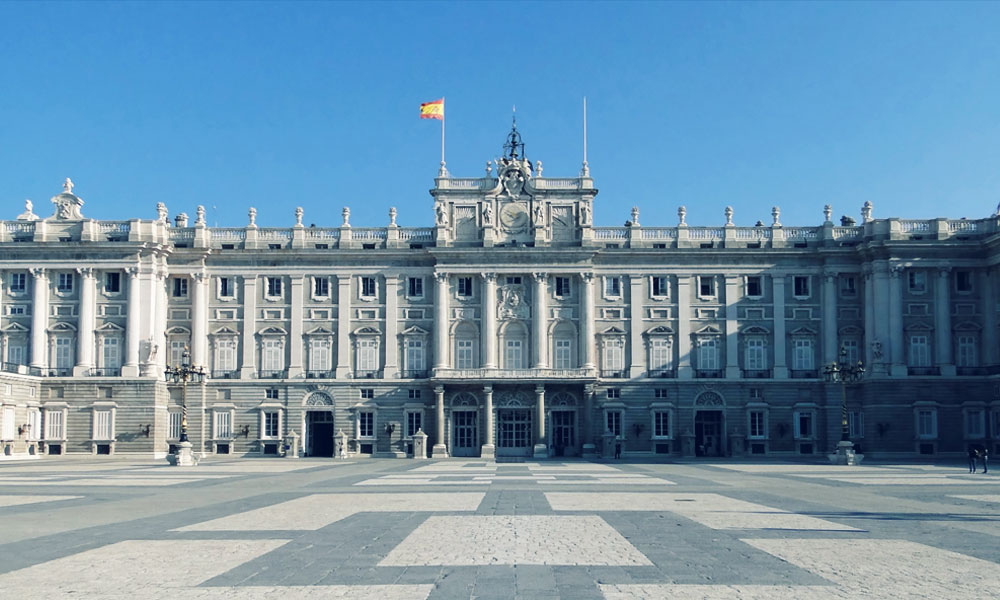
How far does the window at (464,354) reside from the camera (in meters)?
71.2

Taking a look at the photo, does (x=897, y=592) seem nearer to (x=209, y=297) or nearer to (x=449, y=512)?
(x=449, y=512)

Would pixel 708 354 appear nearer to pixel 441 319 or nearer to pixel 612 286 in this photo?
pixel 612 286

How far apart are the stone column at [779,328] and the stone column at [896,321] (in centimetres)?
689

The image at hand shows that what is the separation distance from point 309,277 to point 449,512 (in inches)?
1940

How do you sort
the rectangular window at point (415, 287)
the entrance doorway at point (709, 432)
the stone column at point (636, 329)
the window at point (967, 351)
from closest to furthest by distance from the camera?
the window at point (967, 351) < the entrance doorway at point (709, 432) < the stone column at point (636, 329) < the rectangular window at point (415, 287)

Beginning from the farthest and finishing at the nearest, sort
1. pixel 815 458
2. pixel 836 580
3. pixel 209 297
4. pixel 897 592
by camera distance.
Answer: pixel 209 297 → pixel 815 458 → pixel 836 580 → pixel 897 592

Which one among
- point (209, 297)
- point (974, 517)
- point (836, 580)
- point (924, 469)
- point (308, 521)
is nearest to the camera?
point (836, 580)

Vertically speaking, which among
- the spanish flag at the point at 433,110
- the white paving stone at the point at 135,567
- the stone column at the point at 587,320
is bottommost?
the white paving stone at the point at 135,567

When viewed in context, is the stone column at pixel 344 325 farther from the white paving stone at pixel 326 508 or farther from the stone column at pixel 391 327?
the white paving stone at pixel 326 508

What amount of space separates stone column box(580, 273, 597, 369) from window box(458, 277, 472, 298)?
25.8 feet

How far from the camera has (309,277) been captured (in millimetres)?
72000

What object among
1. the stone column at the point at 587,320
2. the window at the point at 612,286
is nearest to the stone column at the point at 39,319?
the stone column at the point at 587,320

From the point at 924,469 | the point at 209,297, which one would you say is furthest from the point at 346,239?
the point at 924,469

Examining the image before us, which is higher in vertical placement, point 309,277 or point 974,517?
point 309,277
